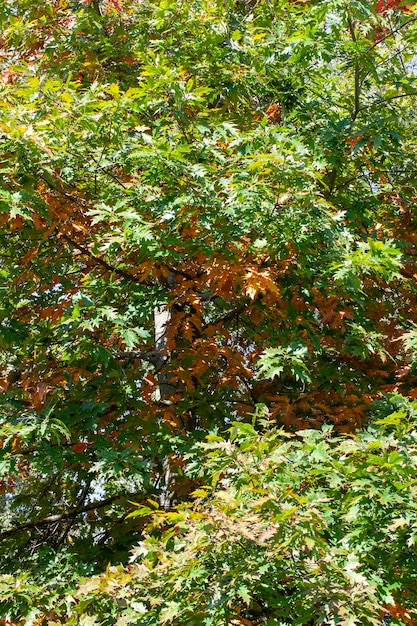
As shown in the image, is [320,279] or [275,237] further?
[320,279]

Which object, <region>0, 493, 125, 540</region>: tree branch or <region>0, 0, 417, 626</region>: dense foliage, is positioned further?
<region>0, 493, 125, 540</region>: tree branch

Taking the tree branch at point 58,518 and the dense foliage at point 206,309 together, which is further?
the tree branch at point 58,518

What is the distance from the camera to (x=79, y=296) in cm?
430

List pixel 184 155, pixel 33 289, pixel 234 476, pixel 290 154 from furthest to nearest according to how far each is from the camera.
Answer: pixel 33 289, pixel 184 155, pixel 290 154, pixel 234 476

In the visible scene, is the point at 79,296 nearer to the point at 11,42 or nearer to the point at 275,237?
the point at 275,237

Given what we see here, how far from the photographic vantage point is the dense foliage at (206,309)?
3.05 metres

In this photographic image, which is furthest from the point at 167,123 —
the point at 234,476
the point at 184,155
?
the point at 234,476

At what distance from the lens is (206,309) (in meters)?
6.45

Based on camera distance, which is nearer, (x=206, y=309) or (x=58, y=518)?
(x=58, y=518)

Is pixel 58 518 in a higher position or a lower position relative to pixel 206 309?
lower

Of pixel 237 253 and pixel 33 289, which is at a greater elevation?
pixel 33 289

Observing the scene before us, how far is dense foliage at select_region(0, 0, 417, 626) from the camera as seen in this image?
10.0 feet

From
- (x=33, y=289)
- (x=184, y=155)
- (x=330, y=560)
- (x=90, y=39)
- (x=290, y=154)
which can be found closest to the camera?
(x=330, y=560)

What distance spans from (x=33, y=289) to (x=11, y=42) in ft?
9.30
